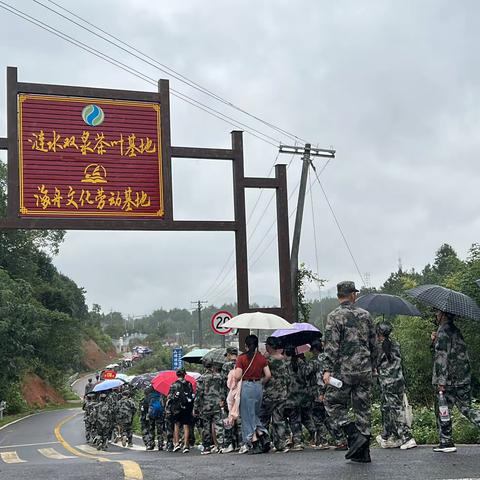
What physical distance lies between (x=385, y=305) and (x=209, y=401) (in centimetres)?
362

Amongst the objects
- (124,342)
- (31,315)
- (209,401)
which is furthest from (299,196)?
(124,342)

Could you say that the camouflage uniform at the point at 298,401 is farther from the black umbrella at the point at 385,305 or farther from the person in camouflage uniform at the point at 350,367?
the person in camouflage uniform at the point at 350,367

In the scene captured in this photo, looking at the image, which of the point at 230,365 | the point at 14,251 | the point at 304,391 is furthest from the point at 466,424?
the point at 14,251

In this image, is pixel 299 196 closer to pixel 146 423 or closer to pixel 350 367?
pixel 146 423

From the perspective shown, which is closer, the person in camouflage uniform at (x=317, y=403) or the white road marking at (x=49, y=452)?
the person in camouflage uniform at (x=317, y=403)

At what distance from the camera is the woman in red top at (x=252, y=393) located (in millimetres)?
9234

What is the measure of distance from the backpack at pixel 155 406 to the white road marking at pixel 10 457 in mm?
2998

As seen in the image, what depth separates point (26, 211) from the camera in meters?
14.8

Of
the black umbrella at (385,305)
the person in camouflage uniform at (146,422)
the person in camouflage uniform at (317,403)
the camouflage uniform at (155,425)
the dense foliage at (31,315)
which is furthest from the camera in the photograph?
the dense foliage at (31,315)

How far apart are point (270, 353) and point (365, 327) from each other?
2.66 meters

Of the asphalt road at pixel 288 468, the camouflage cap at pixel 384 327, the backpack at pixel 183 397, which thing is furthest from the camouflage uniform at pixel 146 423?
the camouflage cap at pixel 384 327

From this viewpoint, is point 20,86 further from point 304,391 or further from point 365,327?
A: point 365,327

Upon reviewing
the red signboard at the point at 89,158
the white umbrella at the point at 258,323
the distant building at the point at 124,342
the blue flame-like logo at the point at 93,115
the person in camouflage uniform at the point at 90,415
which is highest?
the blue flame-like logo at the point at 93,115

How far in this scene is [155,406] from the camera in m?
15.0
